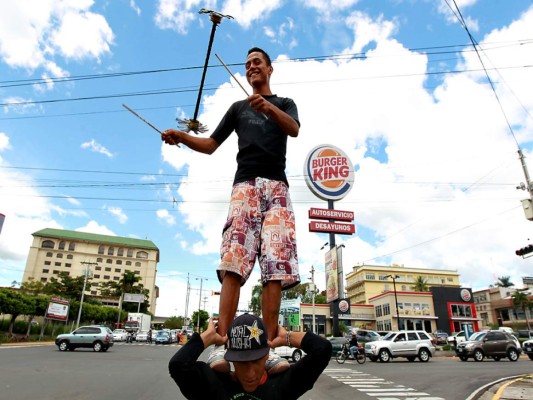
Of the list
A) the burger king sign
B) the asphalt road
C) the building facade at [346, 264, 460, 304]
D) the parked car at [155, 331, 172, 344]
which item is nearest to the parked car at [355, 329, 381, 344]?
the burger king sign

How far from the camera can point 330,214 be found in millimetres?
33969

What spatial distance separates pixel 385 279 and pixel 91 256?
3063 inches

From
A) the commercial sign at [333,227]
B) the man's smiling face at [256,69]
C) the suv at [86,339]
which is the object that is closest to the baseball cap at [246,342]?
the man's smiling face at [256,69]

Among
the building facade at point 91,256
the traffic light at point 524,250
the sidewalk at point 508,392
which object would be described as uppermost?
the building facade at point 91,256

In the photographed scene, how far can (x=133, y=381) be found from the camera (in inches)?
356

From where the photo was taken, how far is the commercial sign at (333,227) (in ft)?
110

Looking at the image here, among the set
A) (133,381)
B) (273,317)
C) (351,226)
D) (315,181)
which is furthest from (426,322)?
(273,317)

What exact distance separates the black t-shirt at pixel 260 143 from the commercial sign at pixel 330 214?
31482 millimetres

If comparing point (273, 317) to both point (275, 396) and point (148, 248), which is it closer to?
point (275, 396)

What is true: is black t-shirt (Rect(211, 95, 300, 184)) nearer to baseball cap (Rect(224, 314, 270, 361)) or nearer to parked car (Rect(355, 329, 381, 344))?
baseball cap (Rect(224, 314, 270, 361))

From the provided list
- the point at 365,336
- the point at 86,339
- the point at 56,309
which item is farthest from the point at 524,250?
the point at 56,309

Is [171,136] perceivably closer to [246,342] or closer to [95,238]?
[246,342]

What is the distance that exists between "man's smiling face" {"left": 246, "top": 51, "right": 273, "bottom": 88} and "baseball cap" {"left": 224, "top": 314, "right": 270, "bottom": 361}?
1.64 m

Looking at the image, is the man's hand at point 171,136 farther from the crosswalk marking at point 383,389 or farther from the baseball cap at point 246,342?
the crosswalk marking at point 383,389
